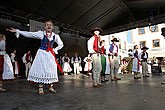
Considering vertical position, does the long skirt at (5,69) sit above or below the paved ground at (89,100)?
above

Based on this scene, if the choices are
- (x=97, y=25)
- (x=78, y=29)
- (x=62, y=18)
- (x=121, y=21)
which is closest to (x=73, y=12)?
(x=62, y=18)

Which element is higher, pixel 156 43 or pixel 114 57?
pixel 156 43

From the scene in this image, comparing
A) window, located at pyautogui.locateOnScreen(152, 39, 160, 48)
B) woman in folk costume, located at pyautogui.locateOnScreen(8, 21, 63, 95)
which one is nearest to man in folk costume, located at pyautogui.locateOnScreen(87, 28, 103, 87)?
woman in folk costume, located at pyautogui.locateOnScreen(8, 21, 63, 95)

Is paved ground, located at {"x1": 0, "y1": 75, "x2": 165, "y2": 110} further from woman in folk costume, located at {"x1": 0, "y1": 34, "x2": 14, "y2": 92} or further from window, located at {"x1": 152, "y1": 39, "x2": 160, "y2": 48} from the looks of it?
window, located at {"x1": 152, "y1": 39, "x2": 160, "y2": 48}

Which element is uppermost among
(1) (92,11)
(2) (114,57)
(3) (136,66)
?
(1) (92,11)

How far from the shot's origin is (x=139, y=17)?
9688 millimetres

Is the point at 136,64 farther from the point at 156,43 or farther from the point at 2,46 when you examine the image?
the point at 156,43

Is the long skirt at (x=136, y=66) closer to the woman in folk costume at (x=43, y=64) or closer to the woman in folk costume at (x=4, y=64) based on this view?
the woman in folk costume at (x=43, y=64)

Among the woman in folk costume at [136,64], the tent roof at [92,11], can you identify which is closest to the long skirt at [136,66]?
the woman in folk costume at [136,64]

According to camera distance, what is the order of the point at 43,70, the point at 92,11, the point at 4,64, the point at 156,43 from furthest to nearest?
the point at 156,43 < the point at 92,11 < the point at 4,64 < the point at 43,70

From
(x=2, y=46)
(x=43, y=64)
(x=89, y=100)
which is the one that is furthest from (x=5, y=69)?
(x=89, y=100)

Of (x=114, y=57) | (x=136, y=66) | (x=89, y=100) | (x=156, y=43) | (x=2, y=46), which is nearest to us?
(x=89, y=100)

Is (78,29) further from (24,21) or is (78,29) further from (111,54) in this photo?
(111,54)

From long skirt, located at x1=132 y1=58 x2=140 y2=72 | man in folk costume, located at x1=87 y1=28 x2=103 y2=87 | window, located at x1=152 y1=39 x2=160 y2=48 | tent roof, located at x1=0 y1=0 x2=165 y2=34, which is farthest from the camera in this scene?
window, located at x1=152 y1=39 x2=160 y2=48
